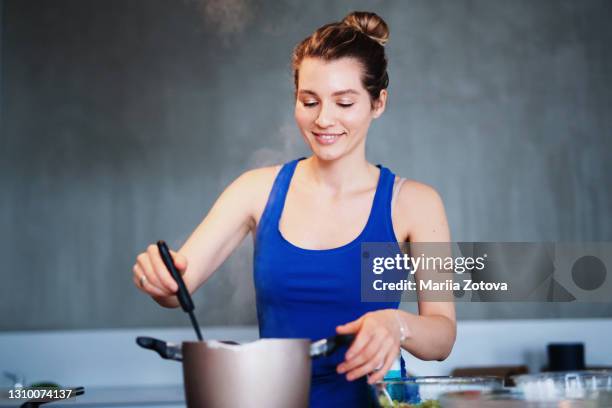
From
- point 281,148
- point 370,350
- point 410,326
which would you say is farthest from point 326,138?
point 281,148

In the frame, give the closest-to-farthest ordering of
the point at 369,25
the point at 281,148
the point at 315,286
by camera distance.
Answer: the point at 315,286 < the point at 369,25 < the point at 281,148

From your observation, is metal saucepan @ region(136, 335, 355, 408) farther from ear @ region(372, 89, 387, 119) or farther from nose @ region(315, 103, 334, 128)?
ear @ region(372, 89, 387, 119)

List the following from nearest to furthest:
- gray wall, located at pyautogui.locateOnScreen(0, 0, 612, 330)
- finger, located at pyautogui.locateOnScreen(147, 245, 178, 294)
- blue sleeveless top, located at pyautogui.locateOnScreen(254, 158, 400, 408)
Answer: finger, located at pyautogui.locateOnScreen(147, 245, 178, 294) → blue sleeveless top, located at pyautogui.locateOnScreen(254, 158, 400, 408) → gray wall, located at pyautogui.locateOnScreen(0, 0, 612, 330)

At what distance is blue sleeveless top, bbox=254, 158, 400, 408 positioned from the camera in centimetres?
124

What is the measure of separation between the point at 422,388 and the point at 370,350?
8 cm

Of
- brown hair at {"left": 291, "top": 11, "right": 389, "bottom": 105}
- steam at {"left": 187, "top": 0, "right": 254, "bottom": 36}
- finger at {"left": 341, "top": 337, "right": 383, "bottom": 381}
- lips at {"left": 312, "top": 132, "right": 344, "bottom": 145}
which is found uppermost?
steam at {"left": 187, "top": 0, "right": 254, "bottom": 36}

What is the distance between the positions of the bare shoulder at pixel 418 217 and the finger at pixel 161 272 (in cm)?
49

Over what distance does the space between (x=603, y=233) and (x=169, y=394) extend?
6.36 feet

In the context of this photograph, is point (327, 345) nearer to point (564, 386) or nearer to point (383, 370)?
point (383, 370)

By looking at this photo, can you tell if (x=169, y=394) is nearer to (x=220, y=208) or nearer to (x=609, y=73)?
(x=220, y=208)

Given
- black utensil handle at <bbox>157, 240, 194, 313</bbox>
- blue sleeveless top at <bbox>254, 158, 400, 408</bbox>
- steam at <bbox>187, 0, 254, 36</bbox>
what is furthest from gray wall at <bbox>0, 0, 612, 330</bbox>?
black utensil handle at <bbox>157, 240, 194, 313</bbox>

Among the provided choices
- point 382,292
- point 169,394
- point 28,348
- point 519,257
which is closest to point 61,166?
point 28,348

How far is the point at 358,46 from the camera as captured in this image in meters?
1.34

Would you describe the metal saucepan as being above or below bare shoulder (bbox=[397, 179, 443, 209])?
below
